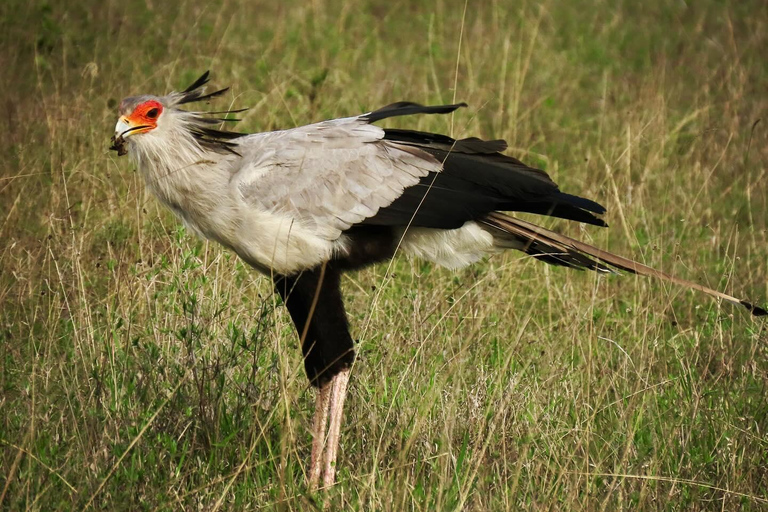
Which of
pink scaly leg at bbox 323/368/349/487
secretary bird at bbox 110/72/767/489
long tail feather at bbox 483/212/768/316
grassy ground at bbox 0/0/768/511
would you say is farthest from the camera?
long tail feather at bbox 483/212/768/316

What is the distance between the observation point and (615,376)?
148 inches

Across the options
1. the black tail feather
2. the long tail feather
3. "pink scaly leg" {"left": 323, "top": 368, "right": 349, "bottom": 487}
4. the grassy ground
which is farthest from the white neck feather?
the long tail feather

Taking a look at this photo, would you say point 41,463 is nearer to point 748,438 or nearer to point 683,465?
point 683,465

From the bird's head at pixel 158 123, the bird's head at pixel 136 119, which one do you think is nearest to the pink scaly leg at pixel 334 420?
the bird's head at pixel 158 123

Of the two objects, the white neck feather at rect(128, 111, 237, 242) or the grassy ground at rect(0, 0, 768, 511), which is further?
the white neck feather at rect(128, 111, 237, 242)

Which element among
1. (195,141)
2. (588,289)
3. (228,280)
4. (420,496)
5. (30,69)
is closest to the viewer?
(420,496)

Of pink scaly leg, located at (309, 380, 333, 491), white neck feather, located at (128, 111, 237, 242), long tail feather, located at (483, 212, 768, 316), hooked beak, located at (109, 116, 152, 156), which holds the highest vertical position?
hooked beak, located at (109, 116, 152, 156)

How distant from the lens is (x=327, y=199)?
364 centimetres

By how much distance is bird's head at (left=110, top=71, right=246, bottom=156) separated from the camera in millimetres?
3664

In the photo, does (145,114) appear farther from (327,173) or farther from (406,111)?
(406,111)

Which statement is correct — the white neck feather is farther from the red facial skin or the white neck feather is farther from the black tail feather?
the black tail feather

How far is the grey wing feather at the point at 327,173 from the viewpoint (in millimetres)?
3598

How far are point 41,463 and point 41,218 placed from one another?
91.5 inches

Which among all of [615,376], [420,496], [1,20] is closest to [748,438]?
[615,376]
